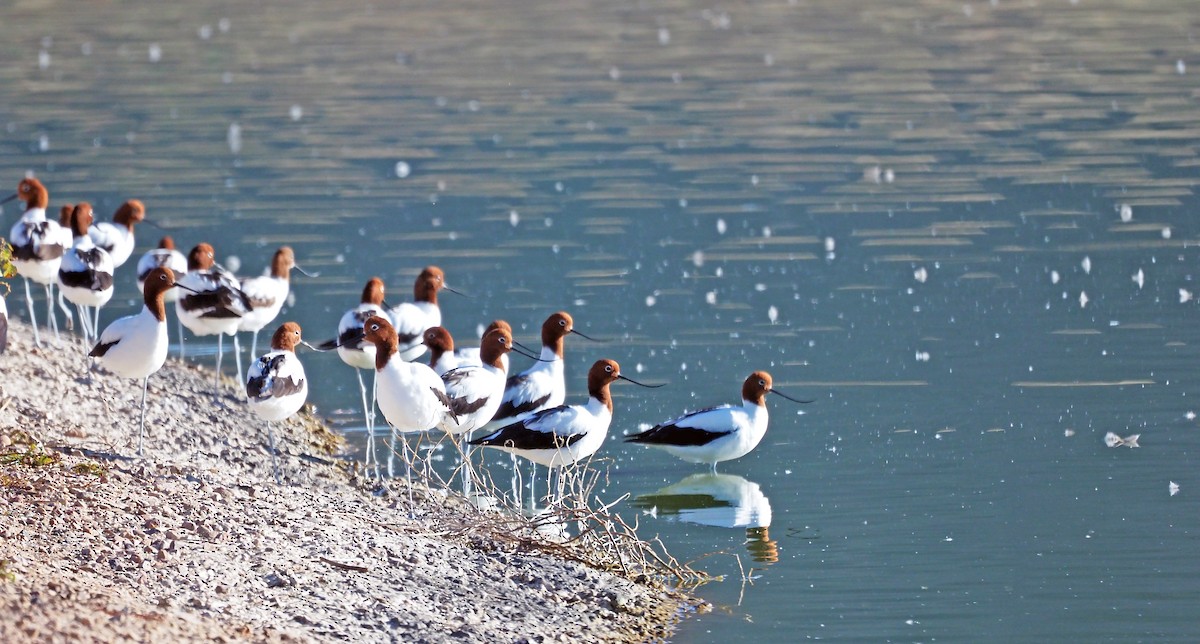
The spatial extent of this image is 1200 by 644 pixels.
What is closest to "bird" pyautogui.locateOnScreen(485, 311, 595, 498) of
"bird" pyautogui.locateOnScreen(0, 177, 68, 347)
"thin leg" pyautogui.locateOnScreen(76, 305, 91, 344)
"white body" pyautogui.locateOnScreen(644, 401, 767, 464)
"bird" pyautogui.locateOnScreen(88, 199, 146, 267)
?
"white body" pyautogui.locateOnScreen(644, 401, 767, 464)

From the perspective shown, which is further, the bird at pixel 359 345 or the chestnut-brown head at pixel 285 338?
the bird at pixel 359 345

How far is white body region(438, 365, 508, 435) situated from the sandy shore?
50 centimetres

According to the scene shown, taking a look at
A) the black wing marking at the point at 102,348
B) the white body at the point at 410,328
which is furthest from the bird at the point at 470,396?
the black wing marking at the point at 102,348

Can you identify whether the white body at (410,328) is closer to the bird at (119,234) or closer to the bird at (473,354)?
the bird at (473,354)

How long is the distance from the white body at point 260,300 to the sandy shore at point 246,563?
1978 mm

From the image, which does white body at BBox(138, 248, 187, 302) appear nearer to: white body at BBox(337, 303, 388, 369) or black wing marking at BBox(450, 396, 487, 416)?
white body at BBox(337, 303, 388, 369)

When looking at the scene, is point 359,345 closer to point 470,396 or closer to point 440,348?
point 440,348

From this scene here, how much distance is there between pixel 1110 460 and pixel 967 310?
4527mm

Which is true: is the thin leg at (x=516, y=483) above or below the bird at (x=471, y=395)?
below

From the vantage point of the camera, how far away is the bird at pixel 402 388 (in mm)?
10352

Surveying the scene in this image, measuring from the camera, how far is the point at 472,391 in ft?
36.2

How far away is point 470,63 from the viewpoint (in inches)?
1448

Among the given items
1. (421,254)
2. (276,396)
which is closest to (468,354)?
(276,396)

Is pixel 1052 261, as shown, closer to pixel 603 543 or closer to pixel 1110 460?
pixel 1110 460
